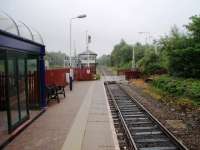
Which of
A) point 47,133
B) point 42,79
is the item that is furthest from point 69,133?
point 42,79

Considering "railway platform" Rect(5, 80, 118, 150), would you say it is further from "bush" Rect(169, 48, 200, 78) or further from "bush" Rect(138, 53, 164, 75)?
"bush" Rect(138, 53, 164, 75)

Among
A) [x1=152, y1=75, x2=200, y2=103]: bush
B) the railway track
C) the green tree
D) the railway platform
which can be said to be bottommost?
the railway track

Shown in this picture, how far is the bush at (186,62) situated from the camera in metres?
25.5

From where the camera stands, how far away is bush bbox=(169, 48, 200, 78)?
25.5 meters

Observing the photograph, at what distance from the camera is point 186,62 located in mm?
26625

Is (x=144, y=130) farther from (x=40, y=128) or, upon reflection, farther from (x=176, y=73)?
(x=176, y=73)

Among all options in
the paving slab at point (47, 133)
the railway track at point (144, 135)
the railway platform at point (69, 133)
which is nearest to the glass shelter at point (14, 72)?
the paving slab at point (47, 133)

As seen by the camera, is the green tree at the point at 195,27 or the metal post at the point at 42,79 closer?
the metal post at the point at 42,79

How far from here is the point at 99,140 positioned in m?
9.86

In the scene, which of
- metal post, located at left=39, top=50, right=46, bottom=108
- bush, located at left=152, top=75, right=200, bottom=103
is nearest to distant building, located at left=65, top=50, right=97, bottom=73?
bush, located at left=152, top=75, right=200, bottom=103

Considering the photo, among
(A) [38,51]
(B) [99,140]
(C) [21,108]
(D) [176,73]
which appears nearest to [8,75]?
(C) [21,108]

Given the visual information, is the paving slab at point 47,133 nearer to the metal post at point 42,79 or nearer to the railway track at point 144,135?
the metal post at point 42,79

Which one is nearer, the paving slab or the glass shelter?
the paving slab

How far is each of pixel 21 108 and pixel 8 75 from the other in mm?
1890
